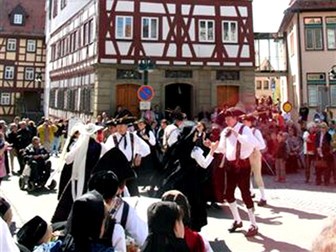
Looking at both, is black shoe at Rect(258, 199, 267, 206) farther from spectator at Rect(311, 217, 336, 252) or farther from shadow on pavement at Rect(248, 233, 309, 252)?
spectator at Rect(311, 217, 336, 252)

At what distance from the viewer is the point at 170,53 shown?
2342 centimetres

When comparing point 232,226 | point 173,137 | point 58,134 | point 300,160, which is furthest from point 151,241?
point 58,134

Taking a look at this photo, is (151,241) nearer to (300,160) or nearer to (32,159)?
(32,159)

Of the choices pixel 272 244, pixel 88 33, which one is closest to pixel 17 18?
pixel 88 33

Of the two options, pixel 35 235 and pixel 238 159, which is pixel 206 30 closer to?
pixel 238 159

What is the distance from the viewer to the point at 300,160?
1563 centimetres

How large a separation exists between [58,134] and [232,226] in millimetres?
14711

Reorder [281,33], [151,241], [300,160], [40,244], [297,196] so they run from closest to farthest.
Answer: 1. [151,241]
2. [40,244]
3. [297,196]
4. [300,160]
5. [281,33]

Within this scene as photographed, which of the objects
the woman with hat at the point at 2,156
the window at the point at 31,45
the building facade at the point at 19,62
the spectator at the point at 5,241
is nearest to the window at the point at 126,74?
the woman with hat at the point at 2,156

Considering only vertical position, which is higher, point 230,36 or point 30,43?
point 30,43

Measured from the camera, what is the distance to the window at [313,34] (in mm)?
26469

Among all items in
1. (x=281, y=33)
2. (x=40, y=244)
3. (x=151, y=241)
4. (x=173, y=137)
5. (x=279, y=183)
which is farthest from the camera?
(x=281, y=33)

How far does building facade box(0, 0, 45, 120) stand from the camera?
44.1 metres

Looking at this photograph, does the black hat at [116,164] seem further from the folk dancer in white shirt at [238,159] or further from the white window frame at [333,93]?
the white window frame at [333,93]
